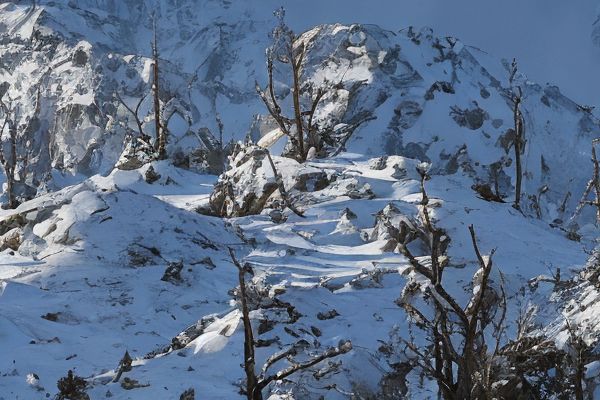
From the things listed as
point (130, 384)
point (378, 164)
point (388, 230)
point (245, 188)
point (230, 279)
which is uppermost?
point (378, 164)

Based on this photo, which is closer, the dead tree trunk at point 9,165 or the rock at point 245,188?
the rock at point 245,188

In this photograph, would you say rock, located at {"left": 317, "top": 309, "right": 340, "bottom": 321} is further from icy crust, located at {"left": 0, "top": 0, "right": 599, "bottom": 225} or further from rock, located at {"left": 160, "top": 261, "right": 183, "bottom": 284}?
icy crust, located at {"left": 0, "top": 0, "right": 599, "bottom": 225}

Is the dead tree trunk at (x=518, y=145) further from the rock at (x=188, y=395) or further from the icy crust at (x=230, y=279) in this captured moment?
the rock at (x=188, y=395)

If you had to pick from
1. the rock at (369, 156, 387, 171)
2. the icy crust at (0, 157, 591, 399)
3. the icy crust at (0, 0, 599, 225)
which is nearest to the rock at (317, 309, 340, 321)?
the icy crust at (0, 157, 591, 399)

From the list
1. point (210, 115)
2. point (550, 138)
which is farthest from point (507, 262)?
point (210, 115)

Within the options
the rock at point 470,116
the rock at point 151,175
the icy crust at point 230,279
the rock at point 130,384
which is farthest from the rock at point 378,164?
the rock at point 470,116

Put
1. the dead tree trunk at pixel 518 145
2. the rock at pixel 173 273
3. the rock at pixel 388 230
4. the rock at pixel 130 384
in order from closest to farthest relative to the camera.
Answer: the rock at pixel 130 384 → the rock at pixel 173 273 → the rock at pixel 388 230 → the dead tree trunk at pixel 518 145

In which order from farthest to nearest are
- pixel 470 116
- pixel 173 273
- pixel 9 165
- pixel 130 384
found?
pixel 470 116, pixel 9 165, pixel 173 273, pixel 130 384

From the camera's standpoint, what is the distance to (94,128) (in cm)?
8331

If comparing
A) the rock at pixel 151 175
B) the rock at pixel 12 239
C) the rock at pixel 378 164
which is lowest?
the rock at pixel 12 239

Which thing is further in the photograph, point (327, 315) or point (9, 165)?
point (9, 165)

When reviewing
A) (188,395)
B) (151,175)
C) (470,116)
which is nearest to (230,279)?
(188,395)

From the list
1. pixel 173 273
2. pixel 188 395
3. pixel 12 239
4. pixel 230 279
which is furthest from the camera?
pixel 12 239

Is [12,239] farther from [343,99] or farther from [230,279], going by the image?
[343,99]
